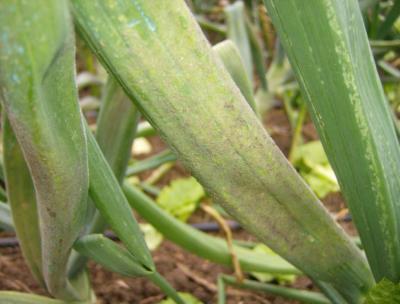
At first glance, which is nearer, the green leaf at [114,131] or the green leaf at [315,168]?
the green leaf at [114,131]

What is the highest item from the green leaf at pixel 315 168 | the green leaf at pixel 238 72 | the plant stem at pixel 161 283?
the green leaf at pixel 238 72

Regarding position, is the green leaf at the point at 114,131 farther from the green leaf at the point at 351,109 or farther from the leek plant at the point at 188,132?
the green leaf at the point at 351,109

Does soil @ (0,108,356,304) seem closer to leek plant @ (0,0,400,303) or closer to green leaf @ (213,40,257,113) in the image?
leek plant @ (0,0,400,303)

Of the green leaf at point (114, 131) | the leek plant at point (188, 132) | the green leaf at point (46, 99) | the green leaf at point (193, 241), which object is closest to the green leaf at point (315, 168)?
the green leaf at point (193, 241)

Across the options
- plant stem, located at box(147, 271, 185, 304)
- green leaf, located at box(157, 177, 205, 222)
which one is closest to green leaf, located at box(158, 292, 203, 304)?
plant stem, located at box(147, 271, 185, 304)

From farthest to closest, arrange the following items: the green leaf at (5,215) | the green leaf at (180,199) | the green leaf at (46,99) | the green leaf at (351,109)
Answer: the green leaf at (180,199)
the green leaf at (5,215)
the green leaf at (351,109)
the green leaf at (46,99)

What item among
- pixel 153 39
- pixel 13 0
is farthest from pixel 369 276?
pixel 13 0

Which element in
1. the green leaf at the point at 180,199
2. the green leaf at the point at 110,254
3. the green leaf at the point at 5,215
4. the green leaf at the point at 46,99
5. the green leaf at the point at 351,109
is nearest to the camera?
the green leaf at the point at 46,99

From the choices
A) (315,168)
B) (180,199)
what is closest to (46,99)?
(180,199)
